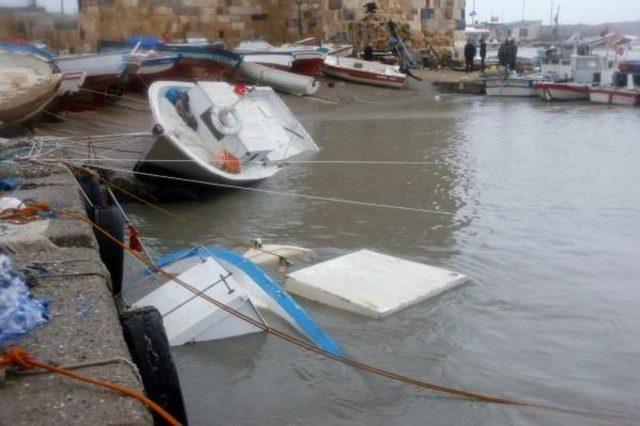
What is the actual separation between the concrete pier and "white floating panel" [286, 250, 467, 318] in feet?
6.61

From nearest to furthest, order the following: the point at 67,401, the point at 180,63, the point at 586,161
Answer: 1. the point at 67,401
2. the point at 586,161
3. the point at 180,63

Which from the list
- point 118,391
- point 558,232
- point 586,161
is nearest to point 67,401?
point 118,391

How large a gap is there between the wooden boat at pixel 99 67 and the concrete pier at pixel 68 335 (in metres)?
11.9

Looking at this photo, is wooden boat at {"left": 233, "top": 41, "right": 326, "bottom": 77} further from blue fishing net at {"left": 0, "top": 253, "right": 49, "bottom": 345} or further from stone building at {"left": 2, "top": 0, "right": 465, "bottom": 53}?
blue fishing net at {"left": 0, "top": 253, "right": 49, "bottom": 345}

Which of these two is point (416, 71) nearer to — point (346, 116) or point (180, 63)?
point (346, 116)

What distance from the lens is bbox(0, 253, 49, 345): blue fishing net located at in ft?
11.2

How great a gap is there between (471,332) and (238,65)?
55.4 feet

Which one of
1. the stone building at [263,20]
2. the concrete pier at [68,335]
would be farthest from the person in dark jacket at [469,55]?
the concrete pier at [68,335]

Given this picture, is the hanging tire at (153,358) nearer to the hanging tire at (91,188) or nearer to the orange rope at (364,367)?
the orange rope at (364,367)

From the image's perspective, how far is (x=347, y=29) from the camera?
30.1 metres

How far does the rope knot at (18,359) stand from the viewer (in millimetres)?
2988

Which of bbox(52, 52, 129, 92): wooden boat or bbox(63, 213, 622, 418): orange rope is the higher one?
bbox(52, 52, 129, 92): wooden boat

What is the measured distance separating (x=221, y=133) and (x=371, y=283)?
16.8 feet

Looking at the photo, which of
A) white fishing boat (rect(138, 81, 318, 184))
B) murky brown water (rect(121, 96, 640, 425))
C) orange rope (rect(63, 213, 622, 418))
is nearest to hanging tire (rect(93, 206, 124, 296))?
orange rope (rect(63, 213, 622, 418))
